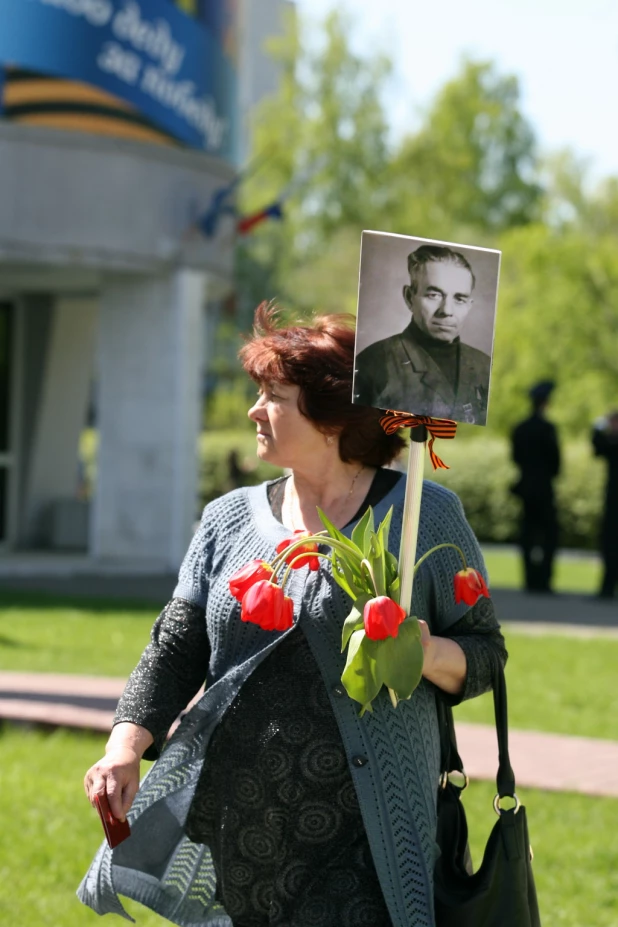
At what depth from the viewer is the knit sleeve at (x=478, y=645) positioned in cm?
311

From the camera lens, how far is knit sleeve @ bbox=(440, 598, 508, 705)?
311cm

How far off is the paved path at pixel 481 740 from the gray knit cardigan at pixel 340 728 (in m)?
3.63

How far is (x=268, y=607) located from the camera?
2795 mm

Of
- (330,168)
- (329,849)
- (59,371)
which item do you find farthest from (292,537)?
(330,168)

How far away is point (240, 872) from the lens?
3.19 m

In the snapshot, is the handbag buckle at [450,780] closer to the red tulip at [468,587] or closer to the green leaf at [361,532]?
the red tulip at [468,587]

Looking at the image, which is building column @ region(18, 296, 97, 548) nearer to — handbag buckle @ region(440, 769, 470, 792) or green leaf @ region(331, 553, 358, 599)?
handbag buckle @ region(440, 769, 470, 792)

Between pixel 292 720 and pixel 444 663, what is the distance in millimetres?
351

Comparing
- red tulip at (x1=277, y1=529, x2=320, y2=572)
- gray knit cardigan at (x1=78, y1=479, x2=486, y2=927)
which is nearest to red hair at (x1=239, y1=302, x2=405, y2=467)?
gray knit cardigan at (x1=78, y1=479, x2=486, y2=927)

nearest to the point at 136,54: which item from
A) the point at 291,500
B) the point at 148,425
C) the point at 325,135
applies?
the point at 148,425

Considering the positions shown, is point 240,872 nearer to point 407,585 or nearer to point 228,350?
point 407,585

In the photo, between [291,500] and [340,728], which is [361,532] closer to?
[340,728]

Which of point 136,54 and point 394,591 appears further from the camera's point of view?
point 136,54

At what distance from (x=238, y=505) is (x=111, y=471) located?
13.7 m
